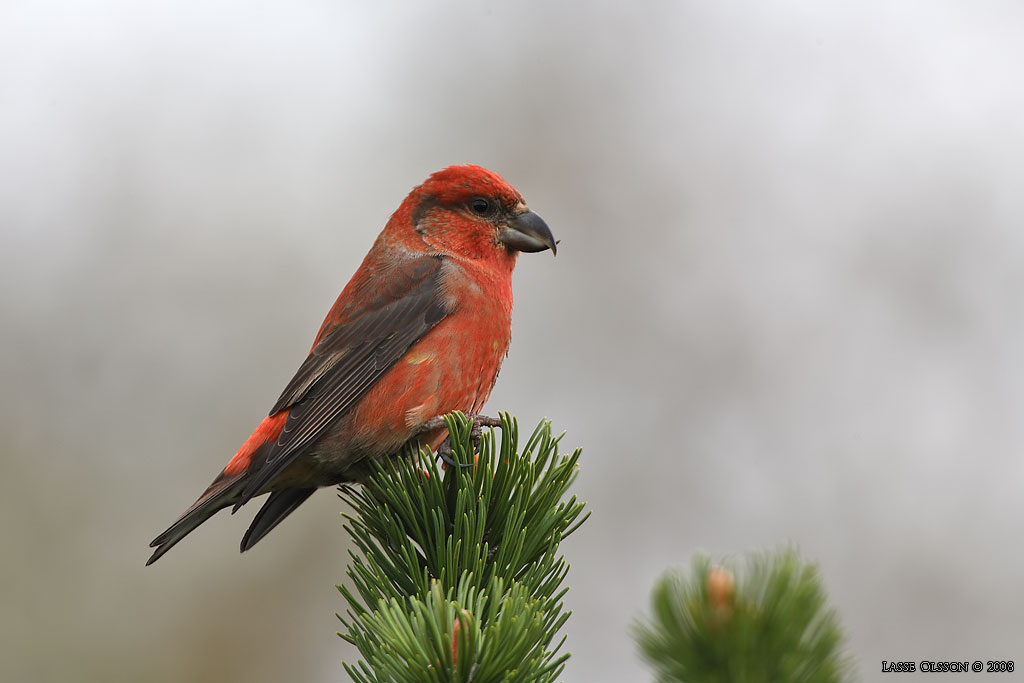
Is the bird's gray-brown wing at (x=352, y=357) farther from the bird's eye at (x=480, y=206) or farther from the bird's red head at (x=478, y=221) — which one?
the bird's eye at (x=480, y=206)

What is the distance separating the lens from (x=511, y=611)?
1.57 meters

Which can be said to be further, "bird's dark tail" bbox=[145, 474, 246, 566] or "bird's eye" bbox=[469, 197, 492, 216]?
"bird's eye" bbox=[469, 197, 492, 216]

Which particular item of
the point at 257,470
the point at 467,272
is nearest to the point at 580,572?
the point at 467,272

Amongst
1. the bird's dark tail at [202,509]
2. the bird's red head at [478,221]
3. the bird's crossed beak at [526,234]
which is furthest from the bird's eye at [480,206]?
the bird's dark tail at [202,509]

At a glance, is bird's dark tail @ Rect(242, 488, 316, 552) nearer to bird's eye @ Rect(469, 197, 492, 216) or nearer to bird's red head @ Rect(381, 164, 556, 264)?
bird's red head @ Rect(381, 164, 556, 264)

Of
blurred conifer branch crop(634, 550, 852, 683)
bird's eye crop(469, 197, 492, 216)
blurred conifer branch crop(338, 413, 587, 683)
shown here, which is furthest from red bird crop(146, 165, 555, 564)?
blurred conifer branch crop(634, 550, 852, 683)

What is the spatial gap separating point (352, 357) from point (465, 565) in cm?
156

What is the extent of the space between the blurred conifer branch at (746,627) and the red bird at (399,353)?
2.01 meters

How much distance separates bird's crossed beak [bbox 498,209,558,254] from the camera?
3.85 metres

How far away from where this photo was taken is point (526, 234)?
3.87 meters

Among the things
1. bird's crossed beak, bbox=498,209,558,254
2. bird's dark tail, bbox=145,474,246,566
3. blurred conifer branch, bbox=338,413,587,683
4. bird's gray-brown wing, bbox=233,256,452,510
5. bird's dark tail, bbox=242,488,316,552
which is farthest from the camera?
bird's crossed beak, bbox=498,209,558,254

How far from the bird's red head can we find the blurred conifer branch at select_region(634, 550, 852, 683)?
2.70 metres

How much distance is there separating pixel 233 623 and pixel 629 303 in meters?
3.86

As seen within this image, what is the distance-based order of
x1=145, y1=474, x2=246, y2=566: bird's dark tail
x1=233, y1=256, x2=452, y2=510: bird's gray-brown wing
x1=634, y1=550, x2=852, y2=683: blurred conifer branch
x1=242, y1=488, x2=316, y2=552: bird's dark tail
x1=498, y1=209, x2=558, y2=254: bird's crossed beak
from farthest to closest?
x1=498, y1=209, x2=558, y2=254: bird's crossed beak → x1=242, y1=488, x2=316, y2=552: bird's dark tail → x1=233, y1=256, x2=452, y2=510: bird's gray-brown wing → x1=145, y1=474, x2=246, y2=566: bird's dark tail → x1=634, y1=550, x2=852, y2=683: blurred conifer branch
